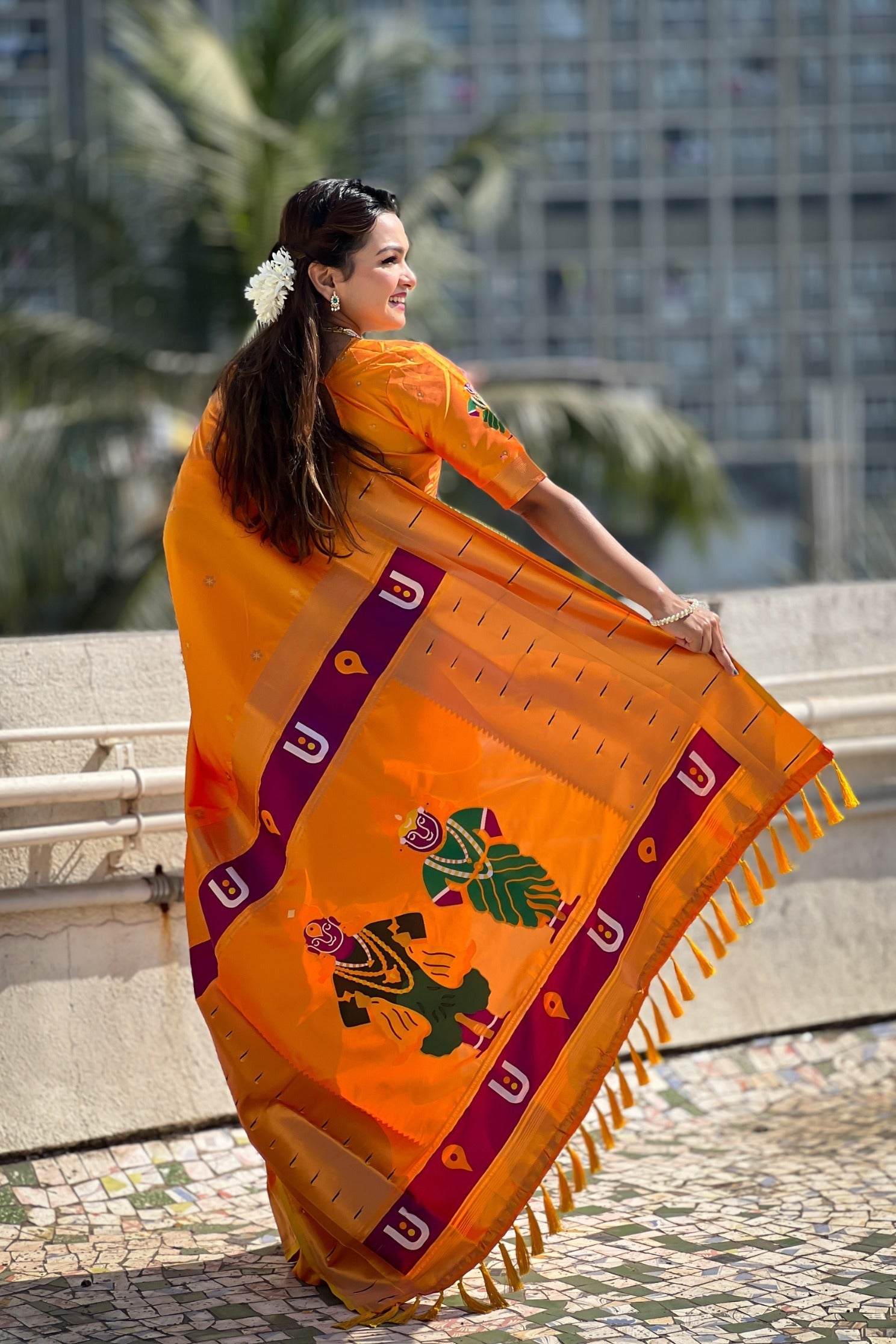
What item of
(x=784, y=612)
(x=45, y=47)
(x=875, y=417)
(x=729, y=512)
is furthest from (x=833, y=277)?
(x=784, y=612)

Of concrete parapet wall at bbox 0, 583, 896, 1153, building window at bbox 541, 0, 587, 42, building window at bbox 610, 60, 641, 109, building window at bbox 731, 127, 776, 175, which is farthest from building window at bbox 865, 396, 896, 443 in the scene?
concrete parapet wall at bbox 0, 583, 896, 1153

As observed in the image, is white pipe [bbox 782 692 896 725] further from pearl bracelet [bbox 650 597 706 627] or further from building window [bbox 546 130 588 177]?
building window [bbox 546 130 588 177]

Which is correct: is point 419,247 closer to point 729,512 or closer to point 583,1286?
point 729,512

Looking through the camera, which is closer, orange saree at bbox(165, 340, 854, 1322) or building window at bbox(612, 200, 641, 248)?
orange saree at bbox(165, 340, 854, 1322)

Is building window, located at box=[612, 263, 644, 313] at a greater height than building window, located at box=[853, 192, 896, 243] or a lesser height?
lesser

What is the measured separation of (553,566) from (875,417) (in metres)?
62.8

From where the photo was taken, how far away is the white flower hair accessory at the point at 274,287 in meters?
2.50

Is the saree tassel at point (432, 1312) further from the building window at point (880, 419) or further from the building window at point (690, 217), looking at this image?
the building window at point (690, 217)

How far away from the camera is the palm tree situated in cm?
1158

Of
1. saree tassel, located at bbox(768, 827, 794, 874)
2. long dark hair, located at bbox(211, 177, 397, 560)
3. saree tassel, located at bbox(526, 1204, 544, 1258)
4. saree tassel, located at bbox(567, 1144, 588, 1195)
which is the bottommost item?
saree tassel, located at bbox(526, 1204, 544, 1258)

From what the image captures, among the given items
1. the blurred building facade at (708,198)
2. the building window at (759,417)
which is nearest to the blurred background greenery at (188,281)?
the blurred building facade at (708,198)

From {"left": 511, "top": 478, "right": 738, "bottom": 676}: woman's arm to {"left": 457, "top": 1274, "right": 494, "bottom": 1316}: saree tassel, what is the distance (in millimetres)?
1120

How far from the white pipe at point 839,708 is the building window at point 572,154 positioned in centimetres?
6033

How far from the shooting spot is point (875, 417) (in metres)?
62.0
